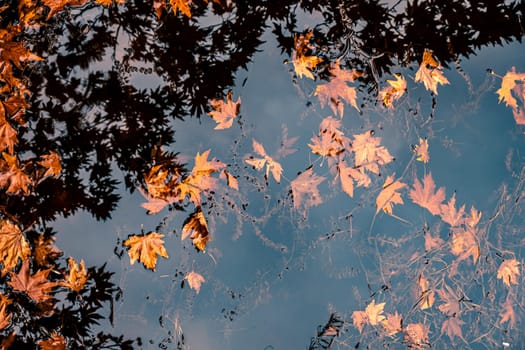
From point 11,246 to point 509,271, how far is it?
9.51 ft

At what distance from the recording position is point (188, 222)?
2551 mm

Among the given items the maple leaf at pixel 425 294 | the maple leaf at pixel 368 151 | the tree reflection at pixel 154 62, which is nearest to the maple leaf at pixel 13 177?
the tree reflection at pixel 154 62

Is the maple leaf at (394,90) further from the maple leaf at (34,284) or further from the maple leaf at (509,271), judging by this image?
the maple leaf at (34,284)

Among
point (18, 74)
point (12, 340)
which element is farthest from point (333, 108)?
point (12, 340)

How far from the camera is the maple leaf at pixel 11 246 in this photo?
2.32 m

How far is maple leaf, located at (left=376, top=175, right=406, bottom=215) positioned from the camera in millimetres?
2527

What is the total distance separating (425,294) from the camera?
8.35 ft

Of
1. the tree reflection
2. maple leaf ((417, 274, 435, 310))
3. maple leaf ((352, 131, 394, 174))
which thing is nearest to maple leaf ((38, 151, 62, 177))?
the tree reflection

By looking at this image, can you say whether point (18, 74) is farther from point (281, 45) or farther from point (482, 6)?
point (482, 6)

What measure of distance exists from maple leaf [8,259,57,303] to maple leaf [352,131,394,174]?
1.92 metres

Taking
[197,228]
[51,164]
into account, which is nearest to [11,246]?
[51,164]

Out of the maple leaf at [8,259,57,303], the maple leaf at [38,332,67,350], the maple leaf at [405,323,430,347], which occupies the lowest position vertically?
the maple leaf at [405,323,430,347]

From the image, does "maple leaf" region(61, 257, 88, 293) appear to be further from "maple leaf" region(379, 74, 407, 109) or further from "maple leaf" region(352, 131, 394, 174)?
"maple leaf" region(379, 74, 407, 109)

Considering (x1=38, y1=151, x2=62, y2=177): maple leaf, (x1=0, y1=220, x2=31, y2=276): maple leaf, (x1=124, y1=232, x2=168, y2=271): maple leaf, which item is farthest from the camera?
(x1=38, y1=151, x2=62, y2=177): maple leaf
